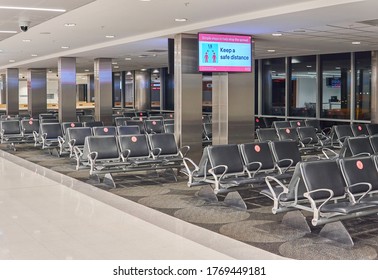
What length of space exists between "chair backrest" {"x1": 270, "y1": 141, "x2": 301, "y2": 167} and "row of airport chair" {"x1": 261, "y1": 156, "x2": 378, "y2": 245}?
1.95m

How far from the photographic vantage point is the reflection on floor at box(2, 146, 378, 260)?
5547 mm

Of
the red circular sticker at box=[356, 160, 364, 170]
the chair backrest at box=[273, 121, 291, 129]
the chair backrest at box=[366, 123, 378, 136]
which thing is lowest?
the red circular sticker at box=[356, 160, 364, 170]

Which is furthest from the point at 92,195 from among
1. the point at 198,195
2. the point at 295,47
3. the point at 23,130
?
the point at 295,47

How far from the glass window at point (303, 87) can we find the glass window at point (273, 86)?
0.57 metres

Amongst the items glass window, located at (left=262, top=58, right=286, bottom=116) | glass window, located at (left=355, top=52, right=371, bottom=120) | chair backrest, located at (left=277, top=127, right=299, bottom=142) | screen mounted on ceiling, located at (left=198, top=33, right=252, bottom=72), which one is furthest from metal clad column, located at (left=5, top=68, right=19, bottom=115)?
screen mounted on ceiling, located at (left=198, top=33, right=252, bottom=72)

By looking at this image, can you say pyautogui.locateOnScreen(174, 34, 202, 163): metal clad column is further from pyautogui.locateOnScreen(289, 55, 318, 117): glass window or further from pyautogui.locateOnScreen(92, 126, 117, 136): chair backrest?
pyautogui.locateOnScreen(289, 55, 318, 117): glass window

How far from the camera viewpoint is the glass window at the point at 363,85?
58.2 feet

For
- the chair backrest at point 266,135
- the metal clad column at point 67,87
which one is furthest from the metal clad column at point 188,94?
the metal clad column at point 67,87

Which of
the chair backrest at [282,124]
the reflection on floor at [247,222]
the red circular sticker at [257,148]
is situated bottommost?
the reflection on floor at [247,222]

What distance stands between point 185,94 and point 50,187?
4059 mm

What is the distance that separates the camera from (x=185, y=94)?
11.9 m

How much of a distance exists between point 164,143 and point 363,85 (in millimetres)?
10060

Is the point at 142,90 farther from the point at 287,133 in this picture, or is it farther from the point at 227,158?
the point at 227,158

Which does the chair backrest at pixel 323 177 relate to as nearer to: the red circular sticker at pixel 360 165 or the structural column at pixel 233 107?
the red circular sticker at pixel 360 165
